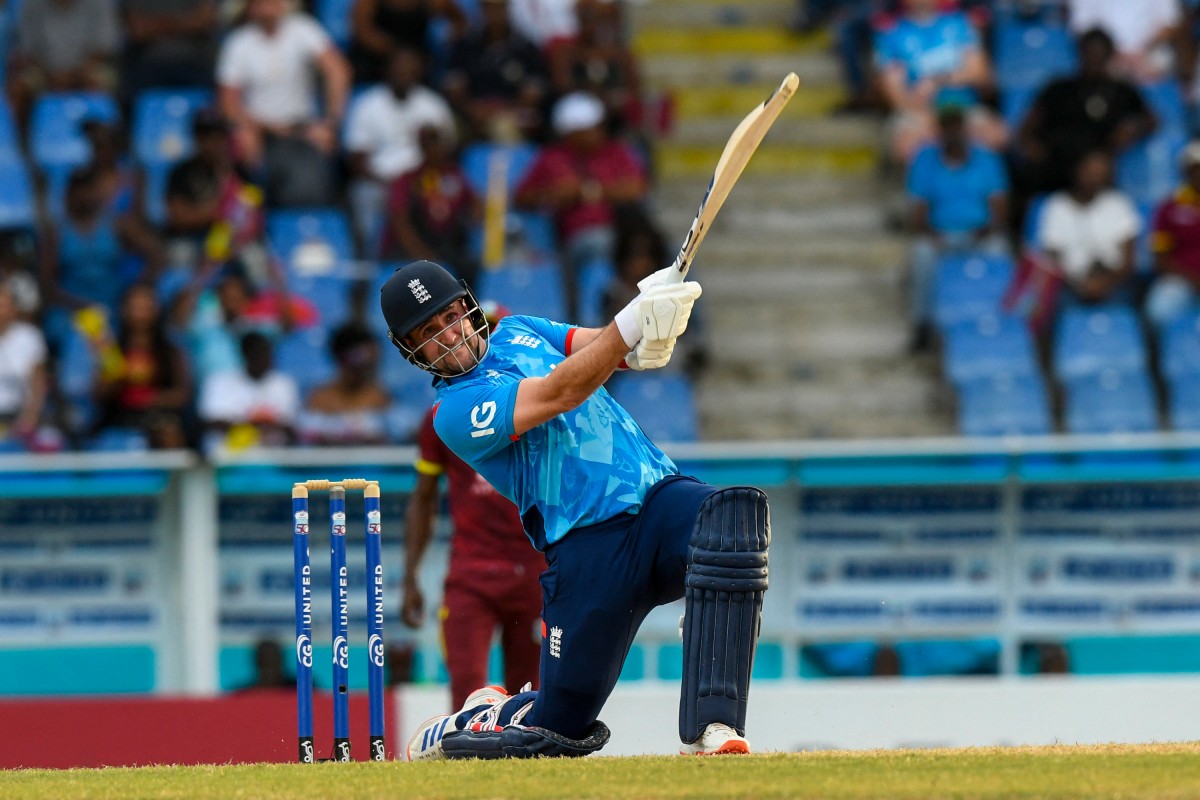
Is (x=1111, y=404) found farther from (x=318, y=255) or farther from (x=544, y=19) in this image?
(x=544, y=19)

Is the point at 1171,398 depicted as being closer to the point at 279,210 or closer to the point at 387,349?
the point at 387,349

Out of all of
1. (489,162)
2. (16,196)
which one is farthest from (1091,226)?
(16,196)

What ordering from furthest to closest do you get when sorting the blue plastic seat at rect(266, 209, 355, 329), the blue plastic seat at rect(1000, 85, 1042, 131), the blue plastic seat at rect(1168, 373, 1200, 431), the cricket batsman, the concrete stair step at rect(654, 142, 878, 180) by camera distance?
the concrete stair step at rect(654, 142, 878, 180), the blue plastic seat at rect(1000, 85, 1042, 131), the blue plastic seat at rect(266, 209, 355, 329), the blue plastic seat at rect(1168, 373, 1200, 431), the cricket batsman

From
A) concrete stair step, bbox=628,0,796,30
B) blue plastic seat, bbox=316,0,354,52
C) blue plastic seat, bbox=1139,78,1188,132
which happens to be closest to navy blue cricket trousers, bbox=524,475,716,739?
blue plastic seat, bbox=1139,78,1188,132

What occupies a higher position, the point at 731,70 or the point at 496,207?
the point at 731,70

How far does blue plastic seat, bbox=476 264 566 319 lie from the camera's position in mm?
12602

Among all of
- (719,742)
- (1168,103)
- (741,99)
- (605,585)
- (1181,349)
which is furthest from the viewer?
(741,99)

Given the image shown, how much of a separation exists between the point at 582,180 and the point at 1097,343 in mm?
3493

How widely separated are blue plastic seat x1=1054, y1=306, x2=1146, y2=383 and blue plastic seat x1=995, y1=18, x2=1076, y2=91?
110 inches

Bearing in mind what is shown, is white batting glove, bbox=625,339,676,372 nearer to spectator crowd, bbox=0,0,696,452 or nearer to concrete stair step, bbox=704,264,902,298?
spectator crowd, bbox=0,0,696,452

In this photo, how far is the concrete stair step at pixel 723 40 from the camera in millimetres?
15930

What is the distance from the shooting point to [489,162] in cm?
1398

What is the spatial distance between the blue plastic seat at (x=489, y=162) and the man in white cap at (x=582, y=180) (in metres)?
0.25

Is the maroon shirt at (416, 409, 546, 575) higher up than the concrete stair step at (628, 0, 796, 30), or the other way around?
the concrete stair step at (628, 0, 796, 30)
